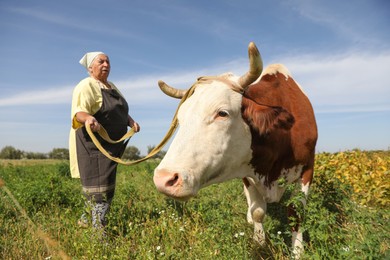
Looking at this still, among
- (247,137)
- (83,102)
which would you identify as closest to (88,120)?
(83,102)

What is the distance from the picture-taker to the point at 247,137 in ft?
10.4

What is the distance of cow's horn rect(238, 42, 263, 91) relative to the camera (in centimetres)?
280

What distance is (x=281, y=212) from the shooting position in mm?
5258

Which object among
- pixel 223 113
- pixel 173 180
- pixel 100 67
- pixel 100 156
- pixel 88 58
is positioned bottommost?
pixel 173 180

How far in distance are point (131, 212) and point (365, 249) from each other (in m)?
3.62

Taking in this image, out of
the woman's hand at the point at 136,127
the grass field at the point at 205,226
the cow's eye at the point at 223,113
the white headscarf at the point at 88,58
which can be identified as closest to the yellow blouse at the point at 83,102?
the white headscarf at the point at 88,58

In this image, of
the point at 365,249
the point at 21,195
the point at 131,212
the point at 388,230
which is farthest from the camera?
the point at 21,195

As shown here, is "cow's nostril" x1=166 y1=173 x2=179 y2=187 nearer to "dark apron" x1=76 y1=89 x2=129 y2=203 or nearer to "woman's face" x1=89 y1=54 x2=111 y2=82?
"dark apron" x1=76 y1=89 x2=129 y2=203

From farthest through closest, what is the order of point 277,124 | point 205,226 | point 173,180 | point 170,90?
point 205,226 < point 170,90 < point 277,124 < point 173,180

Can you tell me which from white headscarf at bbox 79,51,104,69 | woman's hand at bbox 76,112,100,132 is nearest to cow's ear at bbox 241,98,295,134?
woman's hand at bbox 76,112,100,132

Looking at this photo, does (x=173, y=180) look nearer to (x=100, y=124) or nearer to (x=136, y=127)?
(x=100, y=124)

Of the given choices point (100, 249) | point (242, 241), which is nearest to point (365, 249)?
point (242, 241)

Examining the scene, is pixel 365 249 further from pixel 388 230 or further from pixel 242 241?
pixel 242 241

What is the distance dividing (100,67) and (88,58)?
219 mm
